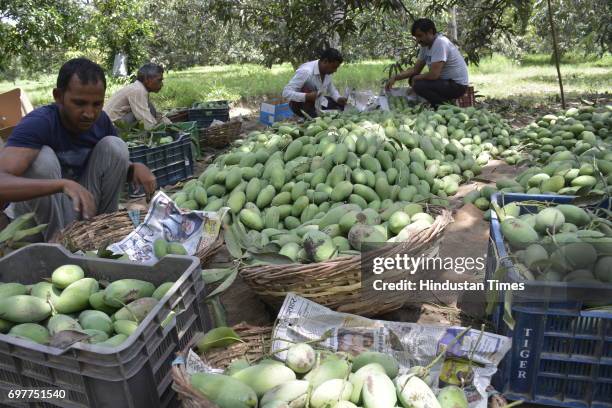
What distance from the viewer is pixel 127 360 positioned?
1223 millimetres

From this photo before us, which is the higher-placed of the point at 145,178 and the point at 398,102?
the point at 398,102

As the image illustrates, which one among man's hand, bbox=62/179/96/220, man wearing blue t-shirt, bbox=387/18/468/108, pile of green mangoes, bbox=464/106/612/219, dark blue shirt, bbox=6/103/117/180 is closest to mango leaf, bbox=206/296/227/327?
man's hand, bbox=62/179/96/220

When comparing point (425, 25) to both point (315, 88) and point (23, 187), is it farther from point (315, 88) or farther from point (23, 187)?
point (23, 187)

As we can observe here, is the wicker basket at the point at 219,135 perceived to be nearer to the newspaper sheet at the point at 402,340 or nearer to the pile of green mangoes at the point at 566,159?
the pile of green mangoes at the point at 566,159

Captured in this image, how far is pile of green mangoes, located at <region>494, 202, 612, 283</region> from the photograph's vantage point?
5.00 ft

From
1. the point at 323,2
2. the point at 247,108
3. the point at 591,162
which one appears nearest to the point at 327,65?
the point at 323,2

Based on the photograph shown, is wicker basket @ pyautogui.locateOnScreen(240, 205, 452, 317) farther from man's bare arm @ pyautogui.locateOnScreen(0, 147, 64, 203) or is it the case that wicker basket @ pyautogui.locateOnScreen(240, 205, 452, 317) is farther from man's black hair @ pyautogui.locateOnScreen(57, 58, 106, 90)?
man's black hair @ pyautogui.locateOnScreen(57, 58, 106, 90)

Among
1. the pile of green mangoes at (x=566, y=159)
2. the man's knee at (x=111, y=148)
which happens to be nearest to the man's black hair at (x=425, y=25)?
the pile of green mangoes at (x=566, y=159)

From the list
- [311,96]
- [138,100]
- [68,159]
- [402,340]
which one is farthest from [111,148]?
[311,96]

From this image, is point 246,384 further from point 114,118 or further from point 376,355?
point 114,118

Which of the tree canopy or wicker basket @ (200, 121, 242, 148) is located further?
the tree canopy

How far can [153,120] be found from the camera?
5004 millimetres

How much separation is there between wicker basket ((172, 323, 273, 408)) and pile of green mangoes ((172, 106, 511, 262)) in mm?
367

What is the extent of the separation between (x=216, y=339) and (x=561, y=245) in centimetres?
119
